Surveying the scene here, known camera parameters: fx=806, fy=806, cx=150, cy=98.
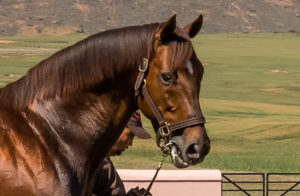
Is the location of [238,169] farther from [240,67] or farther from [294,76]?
[240,67]

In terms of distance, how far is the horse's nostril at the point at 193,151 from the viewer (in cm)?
479

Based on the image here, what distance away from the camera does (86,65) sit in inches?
197

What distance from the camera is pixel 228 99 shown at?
227 ft

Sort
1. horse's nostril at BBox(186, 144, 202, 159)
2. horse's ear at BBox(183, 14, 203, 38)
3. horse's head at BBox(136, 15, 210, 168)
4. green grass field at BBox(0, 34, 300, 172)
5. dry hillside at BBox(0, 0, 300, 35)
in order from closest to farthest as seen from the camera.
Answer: horse's nostril at BBox(186, 144, 202, 159) → horse's head at BBox(136, 15, 210, 168) → horse's ear at BBox(183, 14, 203, 38) → green grass field at BBox(0, 34, 300, 172) → dry hillside at BBox(0, 0, 300, 35)

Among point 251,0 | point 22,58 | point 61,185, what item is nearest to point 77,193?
point 61,185

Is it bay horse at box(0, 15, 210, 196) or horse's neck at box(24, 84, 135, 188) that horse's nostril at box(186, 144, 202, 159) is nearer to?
bay horse at box(0, 15, 210, 196)

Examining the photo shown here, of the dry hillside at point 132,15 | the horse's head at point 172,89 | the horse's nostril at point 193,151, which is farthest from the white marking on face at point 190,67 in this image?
the dry hillside at point 132,15

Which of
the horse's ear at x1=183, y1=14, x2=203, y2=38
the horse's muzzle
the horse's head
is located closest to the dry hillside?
the horse's ear at x1=183, y1=14, x2=203, y2=38

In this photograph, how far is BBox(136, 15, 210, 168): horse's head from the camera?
4.90m

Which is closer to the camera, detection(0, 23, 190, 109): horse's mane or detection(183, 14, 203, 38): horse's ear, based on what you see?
detection(0, 23, 190, 109): horse's mane

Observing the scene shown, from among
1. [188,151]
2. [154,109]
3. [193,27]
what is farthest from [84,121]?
[193,27]

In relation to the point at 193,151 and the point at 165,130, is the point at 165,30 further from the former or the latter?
the point at 193,151

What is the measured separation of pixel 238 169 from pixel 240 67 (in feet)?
218

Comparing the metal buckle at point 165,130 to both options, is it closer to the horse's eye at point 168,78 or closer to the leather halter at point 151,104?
the leather halter at point 151,104
